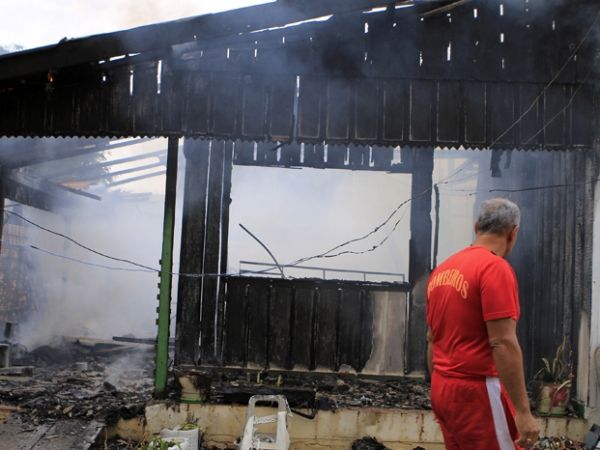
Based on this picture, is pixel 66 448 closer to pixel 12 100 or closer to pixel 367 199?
pixel 12 100

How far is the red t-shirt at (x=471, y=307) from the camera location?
3.75 meters

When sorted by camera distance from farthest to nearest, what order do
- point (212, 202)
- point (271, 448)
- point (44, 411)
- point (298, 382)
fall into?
point (212, 202) < point (298, 382) < point (44, 411) < point (271, 448)

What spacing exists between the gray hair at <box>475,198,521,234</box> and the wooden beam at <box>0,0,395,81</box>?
3133 millimetres

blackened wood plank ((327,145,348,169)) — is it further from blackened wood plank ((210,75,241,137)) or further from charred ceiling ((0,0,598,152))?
blackened wood plank ((210,75,241,137))

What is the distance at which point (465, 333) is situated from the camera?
3938mm

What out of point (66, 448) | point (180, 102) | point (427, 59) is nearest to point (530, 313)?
point (427, 59)

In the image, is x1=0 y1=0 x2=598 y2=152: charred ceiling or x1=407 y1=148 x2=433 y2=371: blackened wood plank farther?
x1=407 y1=148 x2=433 y2=371: blackened wood plank

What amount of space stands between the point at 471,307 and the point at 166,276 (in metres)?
4.50

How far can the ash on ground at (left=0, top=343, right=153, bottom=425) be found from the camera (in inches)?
294

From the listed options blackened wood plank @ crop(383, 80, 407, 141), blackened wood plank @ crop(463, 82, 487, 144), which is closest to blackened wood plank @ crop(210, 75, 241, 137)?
blackened wood plank @ crop(383, 80, 407, 141)

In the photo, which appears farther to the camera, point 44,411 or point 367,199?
point 367,199

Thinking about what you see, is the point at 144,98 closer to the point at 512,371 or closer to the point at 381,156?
the point at 381,156

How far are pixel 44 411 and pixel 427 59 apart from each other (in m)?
6.64

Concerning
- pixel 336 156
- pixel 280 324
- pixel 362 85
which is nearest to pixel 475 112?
pixel 362 85
